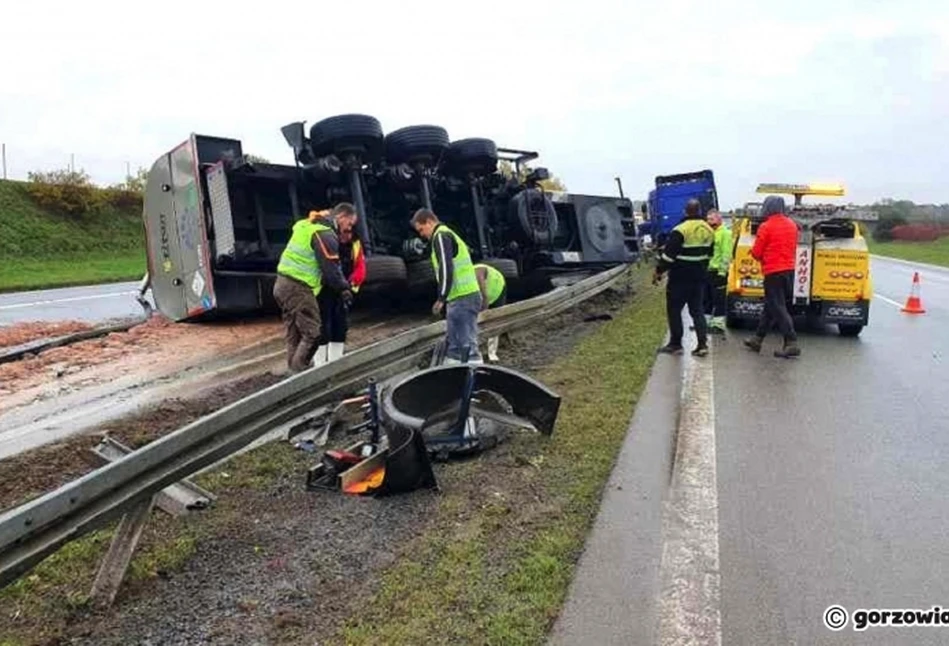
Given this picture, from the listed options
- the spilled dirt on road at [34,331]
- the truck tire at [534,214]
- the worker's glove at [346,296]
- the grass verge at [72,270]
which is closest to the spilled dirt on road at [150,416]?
the worker's glove at [346,296]

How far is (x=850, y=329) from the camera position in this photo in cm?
1048

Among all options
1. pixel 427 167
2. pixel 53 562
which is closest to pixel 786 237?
pixel 427 167

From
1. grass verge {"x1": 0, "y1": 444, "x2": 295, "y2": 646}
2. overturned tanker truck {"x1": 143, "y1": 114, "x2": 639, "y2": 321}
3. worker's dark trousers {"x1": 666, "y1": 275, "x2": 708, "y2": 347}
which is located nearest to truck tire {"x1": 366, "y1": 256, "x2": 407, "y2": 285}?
overturned tanker truck {"x1": 143, "y1": 114, "x2": 639, "y2": 321}

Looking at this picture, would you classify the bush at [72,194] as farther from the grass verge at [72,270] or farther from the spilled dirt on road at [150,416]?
the spilled dirt on road at [150,416]

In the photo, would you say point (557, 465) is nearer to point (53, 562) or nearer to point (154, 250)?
point (53, 562)

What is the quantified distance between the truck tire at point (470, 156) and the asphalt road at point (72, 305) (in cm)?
512

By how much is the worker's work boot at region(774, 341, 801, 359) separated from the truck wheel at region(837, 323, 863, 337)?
7.08ft

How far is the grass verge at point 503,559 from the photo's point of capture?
269 cm

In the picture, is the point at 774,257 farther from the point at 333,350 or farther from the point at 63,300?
the point at 63,300

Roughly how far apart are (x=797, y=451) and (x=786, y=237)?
4.84 meters

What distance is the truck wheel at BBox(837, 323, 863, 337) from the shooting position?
10381 millimetres

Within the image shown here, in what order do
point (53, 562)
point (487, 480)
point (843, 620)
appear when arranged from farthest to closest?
point (487, 480) < point (53, 562) < point (843, 620)

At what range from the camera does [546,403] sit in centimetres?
489

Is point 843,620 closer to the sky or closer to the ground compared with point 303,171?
closer to the ground
